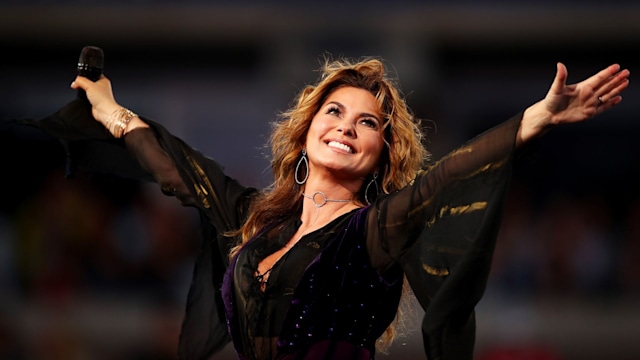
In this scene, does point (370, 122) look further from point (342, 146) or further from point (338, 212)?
point (338, 212)

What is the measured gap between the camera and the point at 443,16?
10.7m

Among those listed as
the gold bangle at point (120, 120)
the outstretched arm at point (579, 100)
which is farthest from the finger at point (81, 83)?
the outstretched arm at point (579, 100)

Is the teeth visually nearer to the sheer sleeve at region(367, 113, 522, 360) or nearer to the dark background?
the sheer sleeve at region(367, 113, 522, 360)

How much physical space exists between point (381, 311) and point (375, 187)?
52 centimetres

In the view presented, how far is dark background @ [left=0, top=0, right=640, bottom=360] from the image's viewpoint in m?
8.78

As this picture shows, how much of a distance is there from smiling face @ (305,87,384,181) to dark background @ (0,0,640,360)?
3722mm

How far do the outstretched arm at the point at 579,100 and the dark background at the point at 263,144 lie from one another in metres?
4.69

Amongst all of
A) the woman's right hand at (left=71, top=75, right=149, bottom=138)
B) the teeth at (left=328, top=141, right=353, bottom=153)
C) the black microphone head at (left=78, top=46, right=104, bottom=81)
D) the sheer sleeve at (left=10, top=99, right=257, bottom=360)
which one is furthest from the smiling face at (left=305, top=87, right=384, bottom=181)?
the black microphone head at (left=78, top=46, right=104, bottom=81)

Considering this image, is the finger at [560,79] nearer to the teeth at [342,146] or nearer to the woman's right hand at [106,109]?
the teeth at [342,146]

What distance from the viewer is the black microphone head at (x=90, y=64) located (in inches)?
187

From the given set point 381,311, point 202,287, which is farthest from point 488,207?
point 202,287

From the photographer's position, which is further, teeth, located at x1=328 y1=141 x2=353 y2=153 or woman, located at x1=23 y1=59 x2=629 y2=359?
teeth, located at x1=328 y1=141 x2=353 y2=153

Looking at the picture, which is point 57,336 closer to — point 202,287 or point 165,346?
point 165,346

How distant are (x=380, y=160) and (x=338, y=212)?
0.94 feet
